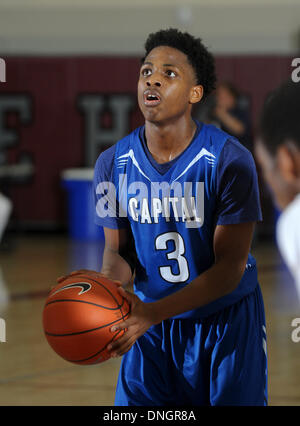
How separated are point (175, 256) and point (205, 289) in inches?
6.9

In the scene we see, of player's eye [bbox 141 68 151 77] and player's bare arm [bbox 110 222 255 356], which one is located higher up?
player's eye [bbox 141 68 151 77]

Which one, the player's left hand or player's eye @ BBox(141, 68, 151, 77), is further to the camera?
player's eye @ BBox(141, 68, 151, 77)

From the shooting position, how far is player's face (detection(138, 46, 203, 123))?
223cm

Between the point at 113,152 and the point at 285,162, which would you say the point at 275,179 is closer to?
the point at 285,162

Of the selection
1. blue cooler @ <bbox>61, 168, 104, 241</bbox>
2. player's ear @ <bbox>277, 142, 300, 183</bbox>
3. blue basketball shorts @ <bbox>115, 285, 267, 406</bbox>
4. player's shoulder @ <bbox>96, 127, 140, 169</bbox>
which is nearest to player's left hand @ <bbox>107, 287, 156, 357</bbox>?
blue basketball shorts @ <bbox>115, 285, 267, 406</bbox>

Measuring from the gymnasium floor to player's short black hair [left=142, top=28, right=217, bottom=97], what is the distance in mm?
2100

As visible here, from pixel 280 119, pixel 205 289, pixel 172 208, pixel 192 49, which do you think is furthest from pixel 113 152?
pixel 280 119

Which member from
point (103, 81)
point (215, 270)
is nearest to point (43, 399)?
point (215, 270)

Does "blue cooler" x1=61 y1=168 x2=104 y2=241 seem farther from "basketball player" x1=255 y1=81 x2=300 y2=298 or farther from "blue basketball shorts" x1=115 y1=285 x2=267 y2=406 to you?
"basketball player" x1=255 y1=81 x2=300 y2=298

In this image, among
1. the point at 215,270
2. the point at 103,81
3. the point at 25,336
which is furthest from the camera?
the point at 103,81

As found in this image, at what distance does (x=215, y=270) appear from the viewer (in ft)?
7.38

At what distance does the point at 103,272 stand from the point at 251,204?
1.62 feet
